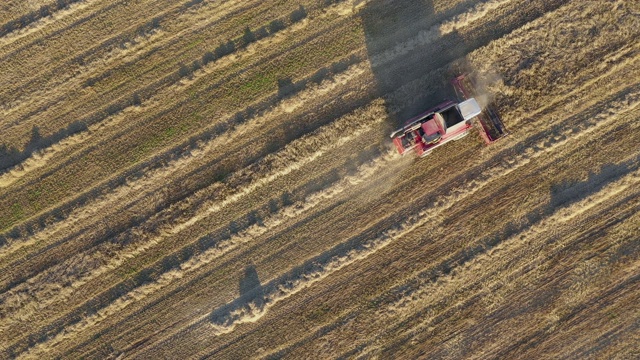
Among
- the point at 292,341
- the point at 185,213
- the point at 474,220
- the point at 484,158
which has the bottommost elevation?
the point at 292,341

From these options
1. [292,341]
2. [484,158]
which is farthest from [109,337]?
[484,158]

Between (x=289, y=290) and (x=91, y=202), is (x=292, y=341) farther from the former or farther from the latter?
(x=91, y=202)

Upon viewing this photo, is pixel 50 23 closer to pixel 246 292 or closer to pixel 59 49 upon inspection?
pixel 59 49

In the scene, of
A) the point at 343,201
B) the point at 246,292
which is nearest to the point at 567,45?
the point at 343,201

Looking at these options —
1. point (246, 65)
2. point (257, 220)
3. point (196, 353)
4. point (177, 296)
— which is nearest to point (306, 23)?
point (246, 65)

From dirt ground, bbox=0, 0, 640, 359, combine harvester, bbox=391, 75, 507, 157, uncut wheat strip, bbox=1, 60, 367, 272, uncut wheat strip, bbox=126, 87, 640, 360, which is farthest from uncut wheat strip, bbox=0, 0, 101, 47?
uncut wheat strip, bbox=126, 87, 640, 360

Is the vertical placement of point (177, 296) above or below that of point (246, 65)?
below

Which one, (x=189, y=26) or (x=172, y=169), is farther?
(x=189, y=26)

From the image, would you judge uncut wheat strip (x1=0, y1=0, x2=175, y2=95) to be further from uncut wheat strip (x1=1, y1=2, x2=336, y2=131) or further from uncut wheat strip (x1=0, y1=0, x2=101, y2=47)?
uncut wheat strip (x1=1, y1=2, x2=336, y2=131)
